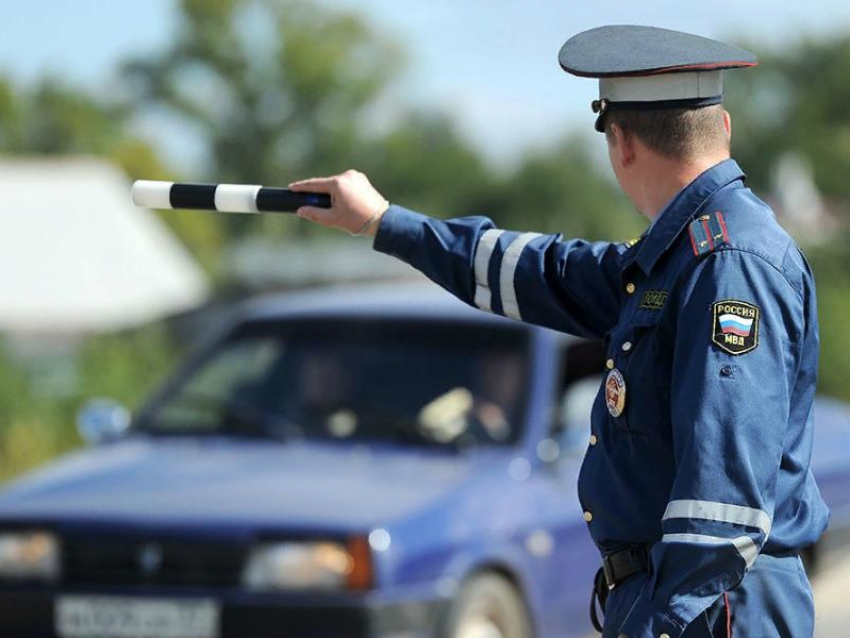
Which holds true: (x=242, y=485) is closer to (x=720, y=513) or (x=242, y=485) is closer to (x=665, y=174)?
(x=665, y=174)

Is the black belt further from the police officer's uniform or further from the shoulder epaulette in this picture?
the shoulder epaulette

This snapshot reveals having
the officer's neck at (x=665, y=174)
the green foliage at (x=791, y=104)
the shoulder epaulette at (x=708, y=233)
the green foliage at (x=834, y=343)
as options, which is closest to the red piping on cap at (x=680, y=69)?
the officer's neck at (x=665, y=174)

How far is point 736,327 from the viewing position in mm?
2775

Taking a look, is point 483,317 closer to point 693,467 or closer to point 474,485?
point 474,485

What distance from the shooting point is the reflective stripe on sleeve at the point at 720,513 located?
2.73m

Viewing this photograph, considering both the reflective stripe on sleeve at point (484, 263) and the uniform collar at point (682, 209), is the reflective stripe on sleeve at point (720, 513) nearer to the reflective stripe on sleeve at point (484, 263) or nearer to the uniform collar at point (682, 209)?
the uniform collar at point (682, 209)

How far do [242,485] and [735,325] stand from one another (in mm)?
3231

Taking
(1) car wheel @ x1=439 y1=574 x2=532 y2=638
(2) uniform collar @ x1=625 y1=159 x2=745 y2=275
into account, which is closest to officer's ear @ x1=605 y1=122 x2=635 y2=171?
(2) uniform collar @ x1=625 y1=159 x2=745 y2=275

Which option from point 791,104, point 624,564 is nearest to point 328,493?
point 624,564

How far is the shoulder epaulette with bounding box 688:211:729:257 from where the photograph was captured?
290 cm

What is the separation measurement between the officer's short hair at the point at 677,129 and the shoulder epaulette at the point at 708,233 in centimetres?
13

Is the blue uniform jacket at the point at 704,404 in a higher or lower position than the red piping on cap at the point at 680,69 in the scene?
lower

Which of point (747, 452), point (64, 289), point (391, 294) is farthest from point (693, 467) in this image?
point (64, 289)

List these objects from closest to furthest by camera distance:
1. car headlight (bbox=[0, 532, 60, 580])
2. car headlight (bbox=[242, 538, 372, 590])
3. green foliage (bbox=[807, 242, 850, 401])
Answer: car headlight (bbox=[242, 538, 372, 590]) → car headlight (bbox=[0, 532, 60, 580]) → green foliage (bbox=[807, 242, 850, 401])
